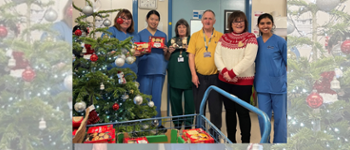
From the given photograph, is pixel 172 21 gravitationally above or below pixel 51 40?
above

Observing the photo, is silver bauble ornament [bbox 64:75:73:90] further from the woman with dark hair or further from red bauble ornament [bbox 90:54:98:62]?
the woman with dark hair

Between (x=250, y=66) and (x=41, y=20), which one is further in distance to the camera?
(x=250, y=66)

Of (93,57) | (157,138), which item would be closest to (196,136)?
(157,138)

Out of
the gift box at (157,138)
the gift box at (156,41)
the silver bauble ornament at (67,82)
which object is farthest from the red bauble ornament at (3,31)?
the gift box at (156,41)

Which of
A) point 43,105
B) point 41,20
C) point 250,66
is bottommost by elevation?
point 43,105

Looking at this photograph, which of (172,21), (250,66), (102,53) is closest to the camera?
(102,53)

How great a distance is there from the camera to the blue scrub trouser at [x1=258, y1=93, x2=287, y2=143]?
1.49 m

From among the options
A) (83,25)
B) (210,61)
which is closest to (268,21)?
(210,61)

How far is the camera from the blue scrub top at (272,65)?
56.6 inches

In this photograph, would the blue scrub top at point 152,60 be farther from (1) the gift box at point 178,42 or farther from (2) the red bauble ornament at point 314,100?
(2) the red bauble ornament at point 314,100

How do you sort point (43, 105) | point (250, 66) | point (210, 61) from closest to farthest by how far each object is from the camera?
point (43, 105)
point (250, 66)
point (210, 61)

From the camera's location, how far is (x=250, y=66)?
1.56 meters

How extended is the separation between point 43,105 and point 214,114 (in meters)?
1.30

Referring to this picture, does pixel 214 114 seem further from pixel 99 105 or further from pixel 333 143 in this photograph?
pixel 333 143
